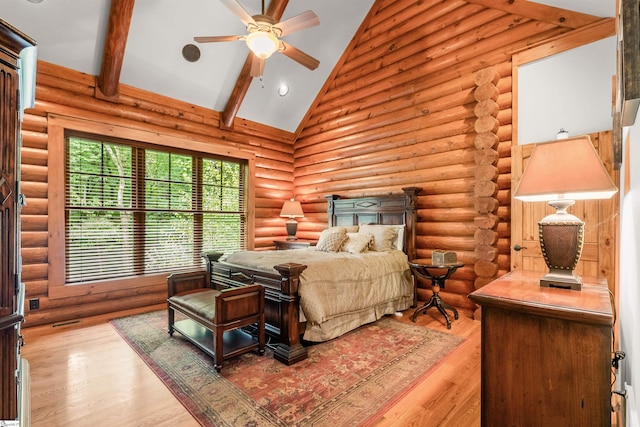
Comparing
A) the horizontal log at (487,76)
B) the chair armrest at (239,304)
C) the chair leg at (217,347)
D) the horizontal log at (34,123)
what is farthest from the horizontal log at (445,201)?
the horizontal log at (34,123)

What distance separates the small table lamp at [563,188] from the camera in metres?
1.30

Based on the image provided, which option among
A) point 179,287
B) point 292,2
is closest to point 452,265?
point 179,287

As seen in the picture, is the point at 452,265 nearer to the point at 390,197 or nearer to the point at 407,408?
the point at 390,197

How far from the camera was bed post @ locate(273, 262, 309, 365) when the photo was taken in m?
2.52

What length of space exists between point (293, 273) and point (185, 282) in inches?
54.6

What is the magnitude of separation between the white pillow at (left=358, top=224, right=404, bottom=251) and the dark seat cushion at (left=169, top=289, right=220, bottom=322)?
219 cm

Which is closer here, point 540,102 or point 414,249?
point 540,102

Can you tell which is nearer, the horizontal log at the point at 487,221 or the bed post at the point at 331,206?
the horizontal log at the point at 487,221

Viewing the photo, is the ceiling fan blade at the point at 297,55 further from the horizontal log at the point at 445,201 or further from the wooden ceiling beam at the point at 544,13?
the horizontal log at the point at 445,201

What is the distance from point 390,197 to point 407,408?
3.00 metres

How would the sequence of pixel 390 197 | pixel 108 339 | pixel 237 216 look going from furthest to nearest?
pixel 237 216
pixel 390 197
pixel 108 339

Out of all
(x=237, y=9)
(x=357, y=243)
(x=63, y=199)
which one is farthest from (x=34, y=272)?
(x=357, y=243)

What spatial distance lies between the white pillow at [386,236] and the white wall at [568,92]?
179 centimetres

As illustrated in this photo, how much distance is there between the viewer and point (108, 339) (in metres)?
3.03
